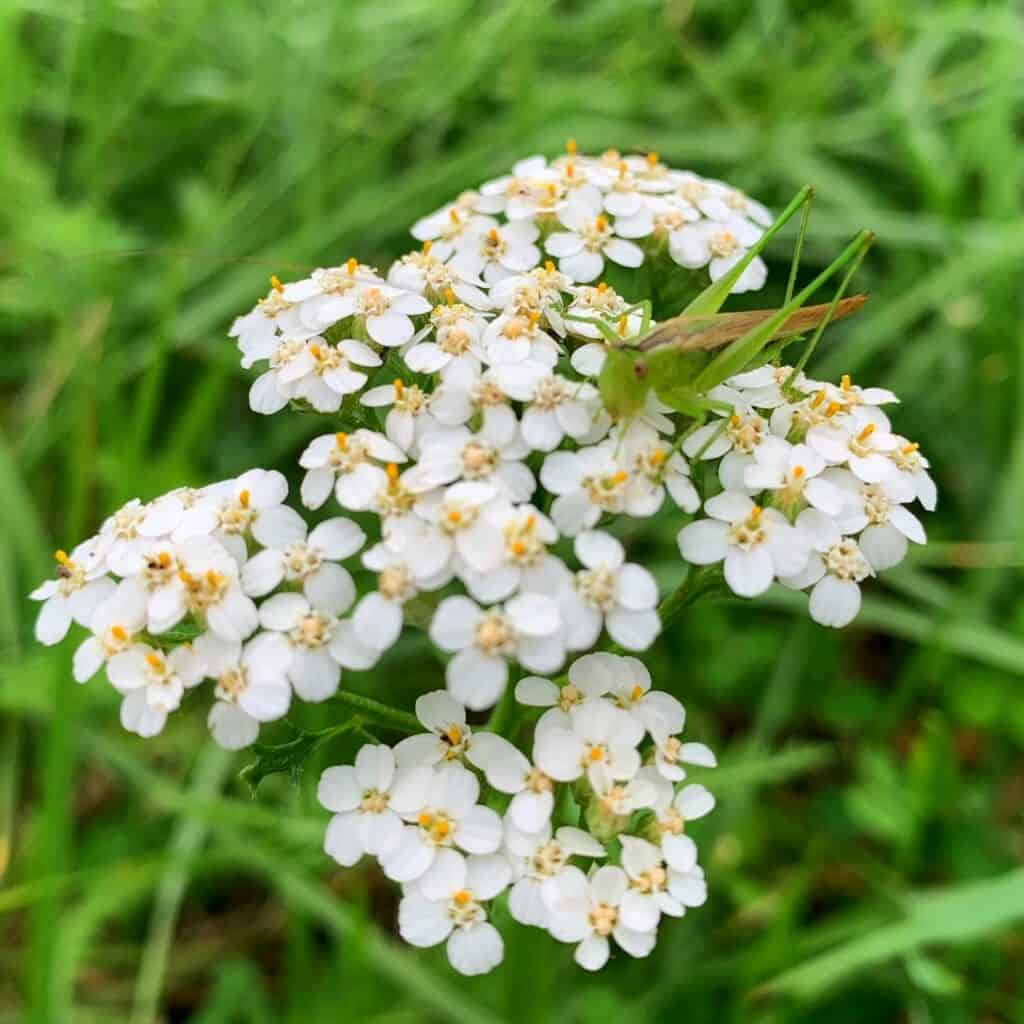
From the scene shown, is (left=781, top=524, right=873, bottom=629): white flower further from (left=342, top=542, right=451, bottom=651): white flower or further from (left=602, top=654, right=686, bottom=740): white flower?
(left=342, top=542, right=451, bottom=651): white flower

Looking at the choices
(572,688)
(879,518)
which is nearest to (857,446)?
(879,518)

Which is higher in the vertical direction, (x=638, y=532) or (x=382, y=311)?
(x=382, y=311)

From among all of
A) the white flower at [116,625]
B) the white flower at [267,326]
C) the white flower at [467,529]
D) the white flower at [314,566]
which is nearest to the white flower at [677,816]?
the white flower at [467,529]

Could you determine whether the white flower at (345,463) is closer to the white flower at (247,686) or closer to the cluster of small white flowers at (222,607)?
the cluster of small white flowers at (222,607)

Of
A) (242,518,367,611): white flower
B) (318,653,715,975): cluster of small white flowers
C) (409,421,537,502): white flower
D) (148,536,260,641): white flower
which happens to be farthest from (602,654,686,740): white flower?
(148,536,260,641): white flower

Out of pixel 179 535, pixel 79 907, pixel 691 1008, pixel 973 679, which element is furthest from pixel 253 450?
pixel 973 679

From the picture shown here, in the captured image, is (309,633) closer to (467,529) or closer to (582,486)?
(467,529)

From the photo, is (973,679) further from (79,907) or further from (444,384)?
(79,907)
